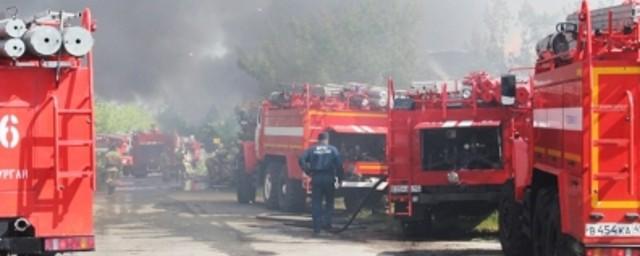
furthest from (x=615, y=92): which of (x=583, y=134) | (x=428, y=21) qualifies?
(x=428, y=21)

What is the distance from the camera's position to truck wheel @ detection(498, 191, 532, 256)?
12008 mm

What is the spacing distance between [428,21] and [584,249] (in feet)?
109

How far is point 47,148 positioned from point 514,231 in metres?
5.33

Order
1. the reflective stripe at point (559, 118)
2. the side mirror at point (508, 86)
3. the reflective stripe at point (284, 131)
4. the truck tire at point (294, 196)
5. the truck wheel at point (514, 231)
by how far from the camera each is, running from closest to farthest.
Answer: the reflective stripe at point (559, 118)
the side mirror at point (508, 86)
the truck wheel at point (514, 231)
the reflective stripe at point (284, 131)
the truck tire at point (294, 196)

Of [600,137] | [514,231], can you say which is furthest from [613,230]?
[514,231]

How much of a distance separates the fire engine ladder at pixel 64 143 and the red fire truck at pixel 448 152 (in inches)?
277

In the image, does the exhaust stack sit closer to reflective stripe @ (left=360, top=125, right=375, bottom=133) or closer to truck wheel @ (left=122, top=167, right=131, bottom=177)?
reflective stripe @ (left=360, top=125, right=375, bottom=133)

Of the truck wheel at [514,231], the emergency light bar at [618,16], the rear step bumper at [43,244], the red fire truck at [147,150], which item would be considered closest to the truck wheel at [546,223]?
the truck wheel at [514,231]

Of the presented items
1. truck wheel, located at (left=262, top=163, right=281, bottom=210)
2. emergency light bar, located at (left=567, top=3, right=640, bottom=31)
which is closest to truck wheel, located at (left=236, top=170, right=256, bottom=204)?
truck wheel, located at (left=262, top=163, right=281, bottom=210)

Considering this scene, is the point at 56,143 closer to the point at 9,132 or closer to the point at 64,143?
the point at 64,143

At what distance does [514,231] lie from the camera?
12.2 metres

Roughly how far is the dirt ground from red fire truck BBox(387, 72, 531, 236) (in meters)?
0.51

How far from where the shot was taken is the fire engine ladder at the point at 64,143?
874 centimetres

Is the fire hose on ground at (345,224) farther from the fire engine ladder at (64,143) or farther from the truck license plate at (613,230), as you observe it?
the truck license plate at (613,230)
